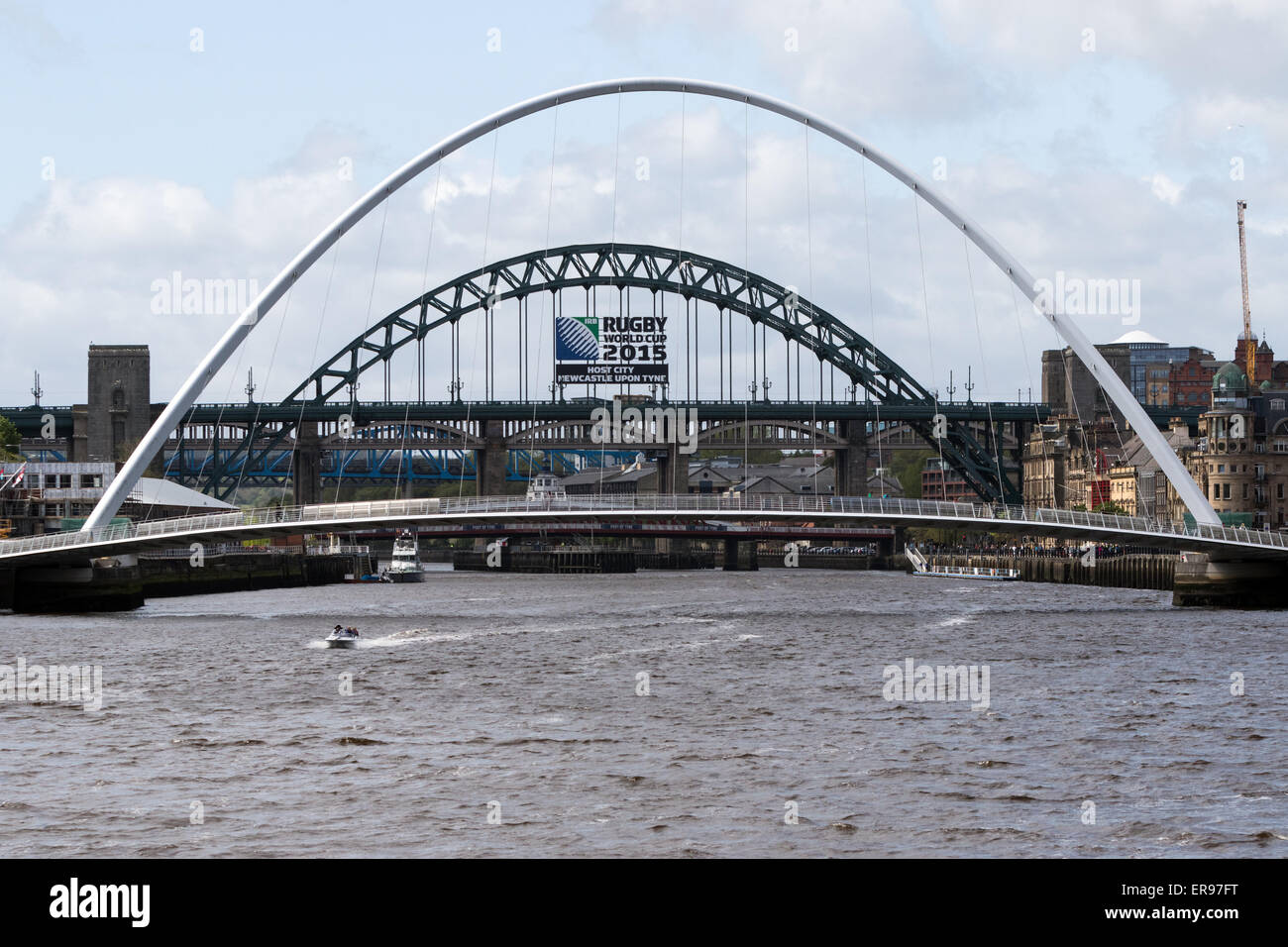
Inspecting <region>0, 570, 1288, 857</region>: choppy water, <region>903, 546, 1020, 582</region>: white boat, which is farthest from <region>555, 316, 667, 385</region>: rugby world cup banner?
<region>0, 570, 1288, 857</region>: choppy water

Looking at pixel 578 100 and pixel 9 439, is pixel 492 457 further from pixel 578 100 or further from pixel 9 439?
pixel 578 100

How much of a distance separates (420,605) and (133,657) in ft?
132

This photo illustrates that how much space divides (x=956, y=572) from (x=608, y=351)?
44.9m

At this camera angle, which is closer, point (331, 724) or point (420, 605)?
point (331, 724)

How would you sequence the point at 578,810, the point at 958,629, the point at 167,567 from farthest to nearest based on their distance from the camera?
the point at 167,567, the point at 958,629, the point at 578,810

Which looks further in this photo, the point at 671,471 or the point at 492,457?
the point at 671,471

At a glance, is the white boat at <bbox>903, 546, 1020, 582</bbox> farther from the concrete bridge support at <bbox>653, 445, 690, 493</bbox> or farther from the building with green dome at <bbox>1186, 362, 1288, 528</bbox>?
the concrete bridge support at <bbox>653, 445, 690, 493</bbox>

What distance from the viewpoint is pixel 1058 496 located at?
176125 millimetres

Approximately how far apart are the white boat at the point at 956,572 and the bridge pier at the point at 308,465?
62.9 meters

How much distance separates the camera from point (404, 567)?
471 ft

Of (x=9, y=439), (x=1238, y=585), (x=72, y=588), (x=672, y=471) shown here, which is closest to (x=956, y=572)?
(x=672, y=471)

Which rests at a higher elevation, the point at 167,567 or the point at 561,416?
the point at 561,416
